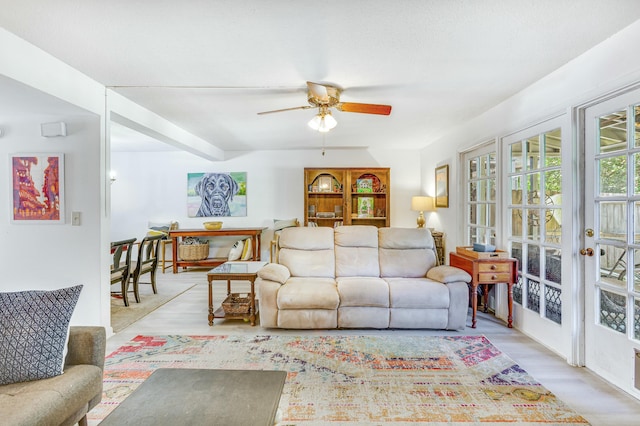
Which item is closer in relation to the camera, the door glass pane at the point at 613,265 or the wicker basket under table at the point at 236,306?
the door glass pane at the point at 613,265

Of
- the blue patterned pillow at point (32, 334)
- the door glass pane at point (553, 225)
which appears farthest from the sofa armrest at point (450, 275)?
the blue patterned pillow at point (32, 334)

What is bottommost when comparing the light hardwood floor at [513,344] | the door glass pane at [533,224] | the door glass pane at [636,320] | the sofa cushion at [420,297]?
the light hardwood floor at [513,344]

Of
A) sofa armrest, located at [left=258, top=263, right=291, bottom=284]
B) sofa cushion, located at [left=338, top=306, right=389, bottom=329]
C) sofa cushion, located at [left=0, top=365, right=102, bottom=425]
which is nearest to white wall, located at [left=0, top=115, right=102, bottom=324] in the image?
sofa armrest, located at [left=258, top=263, right=291, bottom=284]

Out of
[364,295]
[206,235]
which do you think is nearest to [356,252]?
[364,295]

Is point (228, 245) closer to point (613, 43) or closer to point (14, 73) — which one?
point (14, 73)

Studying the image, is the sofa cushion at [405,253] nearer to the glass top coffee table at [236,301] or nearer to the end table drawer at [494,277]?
the end table drawer at [494,277]

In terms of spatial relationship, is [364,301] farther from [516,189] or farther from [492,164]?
[492,164]

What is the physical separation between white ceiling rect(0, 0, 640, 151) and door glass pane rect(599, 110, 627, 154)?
19.8 inches

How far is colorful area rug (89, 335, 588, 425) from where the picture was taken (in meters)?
1.81

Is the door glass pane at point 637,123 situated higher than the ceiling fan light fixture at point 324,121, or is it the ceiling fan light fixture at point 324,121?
the ceiling fan light fixture at point 324,121

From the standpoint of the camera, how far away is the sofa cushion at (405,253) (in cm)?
354

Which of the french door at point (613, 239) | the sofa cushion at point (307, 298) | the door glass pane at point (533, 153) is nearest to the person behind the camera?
the french door at point (613, 239)

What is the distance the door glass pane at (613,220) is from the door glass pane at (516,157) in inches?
36.0

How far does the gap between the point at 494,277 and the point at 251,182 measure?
4532 millimetres
